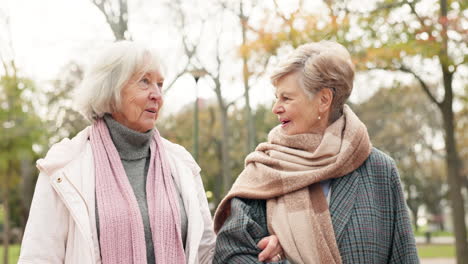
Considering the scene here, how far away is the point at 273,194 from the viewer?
9.91 feet

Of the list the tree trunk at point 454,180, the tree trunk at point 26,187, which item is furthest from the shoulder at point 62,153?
the tree trunk at point 26,187

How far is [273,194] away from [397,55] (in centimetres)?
892

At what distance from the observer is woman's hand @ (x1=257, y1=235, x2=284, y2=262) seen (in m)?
2.88

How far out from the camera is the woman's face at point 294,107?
121 inches

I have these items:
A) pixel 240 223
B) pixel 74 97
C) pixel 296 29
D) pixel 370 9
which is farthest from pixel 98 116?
pixel 370 9

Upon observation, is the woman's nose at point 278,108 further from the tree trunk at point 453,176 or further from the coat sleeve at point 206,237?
the tree trunk at point 453,176

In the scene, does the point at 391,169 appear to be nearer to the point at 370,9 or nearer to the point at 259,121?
the point at 370,9

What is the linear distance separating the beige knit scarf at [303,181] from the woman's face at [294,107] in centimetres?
5

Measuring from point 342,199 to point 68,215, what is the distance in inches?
52.9

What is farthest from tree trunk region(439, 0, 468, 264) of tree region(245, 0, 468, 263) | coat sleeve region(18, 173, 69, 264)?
coat sleeve region(18, 173, 69, 264)

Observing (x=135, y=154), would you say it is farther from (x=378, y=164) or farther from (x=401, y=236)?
(x=401, y=236)

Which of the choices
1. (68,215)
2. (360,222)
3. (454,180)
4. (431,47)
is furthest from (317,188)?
(454,180)

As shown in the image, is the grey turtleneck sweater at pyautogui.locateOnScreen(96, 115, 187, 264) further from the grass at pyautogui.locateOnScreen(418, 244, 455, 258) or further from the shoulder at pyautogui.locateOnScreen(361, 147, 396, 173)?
the grass at pyautogui.locateOnScreen(418, 244, 455, 258)

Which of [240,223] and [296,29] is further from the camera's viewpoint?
[296,29]
